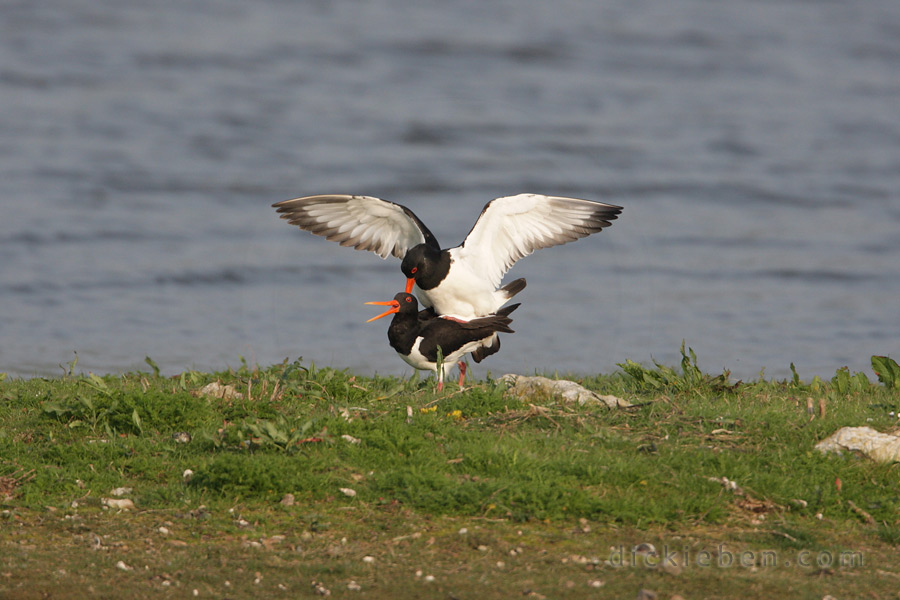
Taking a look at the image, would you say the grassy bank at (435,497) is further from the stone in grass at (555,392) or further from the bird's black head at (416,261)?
the bird's black head at (416,261)

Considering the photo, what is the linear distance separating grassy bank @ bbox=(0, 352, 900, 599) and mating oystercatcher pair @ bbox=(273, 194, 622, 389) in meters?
3.07

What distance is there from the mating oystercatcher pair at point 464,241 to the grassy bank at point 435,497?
3.07m

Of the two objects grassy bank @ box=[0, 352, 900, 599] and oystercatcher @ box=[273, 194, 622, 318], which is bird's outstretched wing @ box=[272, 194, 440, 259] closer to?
oystercatcher @ box=[273, 194, 622, 318]

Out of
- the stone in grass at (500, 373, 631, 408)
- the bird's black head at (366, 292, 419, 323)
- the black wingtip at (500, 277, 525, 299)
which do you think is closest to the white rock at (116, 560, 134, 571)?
the stone in grass at (500, 373, 631, 408)

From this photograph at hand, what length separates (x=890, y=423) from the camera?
747 cm

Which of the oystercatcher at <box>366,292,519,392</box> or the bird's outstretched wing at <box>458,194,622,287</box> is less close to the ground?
the bird's outstretched wing at <box>458,194,622,287</box>

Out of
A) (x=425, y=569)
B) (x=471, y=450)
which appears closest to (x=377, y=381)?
(x=471, y=450)

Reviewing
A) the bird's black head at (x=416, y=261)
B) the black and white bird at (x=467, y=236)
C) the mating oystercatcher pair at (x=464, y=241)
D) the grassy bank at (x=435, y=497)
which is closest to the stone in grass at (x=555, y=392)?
the grassy bank at (x=435, y=497)

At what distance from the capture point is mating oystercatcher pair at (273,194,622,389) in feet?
37.0

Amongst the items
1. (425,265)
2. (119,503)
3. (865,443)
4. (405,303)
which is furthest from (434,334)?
(865,443)

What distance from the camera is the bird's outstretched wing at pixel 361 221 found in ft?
37.7

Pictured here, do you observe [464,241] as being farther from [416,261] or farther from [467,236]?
[416,261]

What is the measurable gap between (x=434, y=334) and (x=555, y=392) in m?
2.10

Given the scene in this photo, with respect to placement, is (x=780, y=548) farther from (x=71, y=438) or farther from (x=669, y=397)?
(x=71, y=438)
